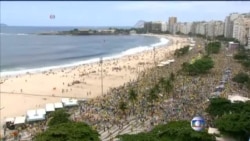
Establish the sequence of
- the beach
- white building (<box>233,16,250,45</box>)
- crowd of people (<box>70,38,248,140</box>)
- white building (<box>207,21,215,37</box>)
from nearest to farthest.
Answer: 1. crowd of people (<box>70,38,248,140</box>)
2. the beach
3. white building (<box>233,16,250,45</box>)
4. white building (<box>207,21,215,37</box>)

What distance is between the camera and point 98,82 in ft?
171

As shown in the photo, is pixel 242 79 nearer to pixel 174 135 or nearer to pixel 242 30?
pixel 174 135

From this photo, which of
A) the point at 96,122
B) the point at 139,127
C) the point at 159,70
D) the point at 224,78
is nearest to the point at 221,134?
the point at 139,127

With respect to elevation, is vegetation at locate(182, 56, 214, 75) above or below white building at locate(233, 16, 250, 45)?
below

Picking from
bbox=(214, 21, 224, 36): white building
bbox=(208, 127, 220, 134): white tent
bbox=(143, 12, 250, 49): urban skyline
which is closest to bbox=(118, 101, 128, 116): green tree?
bbox=(208, 127, 220, 134): white tent

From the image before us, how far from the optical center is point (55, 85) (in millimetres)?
49469

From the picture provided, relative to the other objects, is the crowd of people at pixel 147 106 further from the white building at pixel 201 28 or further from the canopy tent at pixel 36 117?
the white building at pixel 201 28

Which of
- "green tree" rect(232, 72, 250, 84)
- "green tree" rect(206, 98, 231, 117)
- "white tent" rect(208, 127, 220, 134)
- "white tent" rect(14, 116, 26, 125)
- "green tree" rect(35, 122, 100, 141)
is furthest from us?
"green tree" rect(232, 72, 250, 84)

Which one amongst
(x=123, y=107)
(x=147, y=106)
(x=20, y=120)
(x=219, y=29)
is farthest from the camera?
(x=219, y=29)

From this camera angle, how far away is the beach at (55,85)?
39406mm

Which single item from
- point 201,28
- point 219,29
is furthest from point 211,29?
point 201,28

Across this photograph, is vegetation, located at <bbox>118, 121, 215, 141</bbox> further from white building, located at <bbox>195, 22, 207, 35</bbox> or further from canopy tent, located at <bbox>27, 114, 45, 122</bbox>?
white building, located at <bbox>195, 22, 207, 35</bbox>

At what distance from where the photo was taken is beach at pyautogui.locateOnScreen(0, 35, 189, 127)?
39406 mm

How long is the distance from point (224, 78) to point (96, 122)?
73.5 ft
